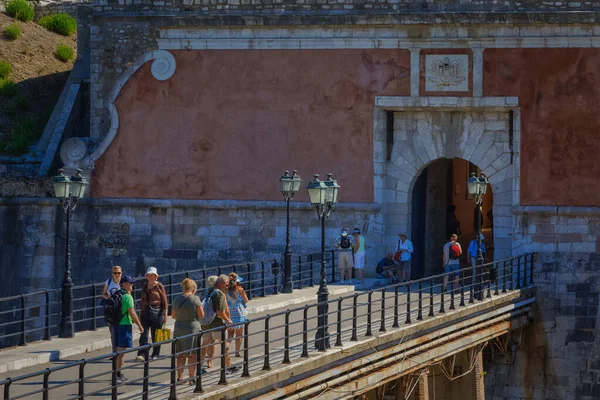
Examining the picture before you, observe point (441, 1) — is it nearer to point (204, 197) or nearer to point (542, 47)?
point (542, 47)

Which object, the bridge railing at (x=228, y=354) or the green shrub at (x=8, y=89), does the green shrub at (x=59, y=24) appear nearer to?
the green shrub at (x=8, y=89)

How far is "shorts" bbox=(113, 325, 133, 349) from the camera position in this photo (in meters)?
17.0

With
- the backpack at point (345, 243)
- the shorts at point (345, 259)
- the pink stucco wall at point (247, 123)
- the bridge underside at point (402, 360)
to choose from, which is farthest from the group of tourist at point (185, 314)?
the pink stucco wall at point (247, 123)

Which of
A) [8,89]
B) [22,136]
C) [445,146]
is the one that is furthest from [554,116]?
[8,89]

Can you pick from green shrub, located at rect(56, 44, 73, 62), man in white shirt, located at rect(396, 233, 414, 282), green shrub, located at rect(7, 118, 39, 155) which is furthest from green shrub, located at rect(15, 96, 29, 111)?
man in white shirt, located at rect(396, 233, 414, 282)

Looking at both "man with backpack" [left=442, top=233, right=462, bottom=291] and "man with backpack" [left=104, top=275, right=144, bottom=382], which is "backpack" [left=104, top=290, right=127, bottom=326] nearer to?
"man with backpack" [left=104, top=275, right=144, bottom=382]

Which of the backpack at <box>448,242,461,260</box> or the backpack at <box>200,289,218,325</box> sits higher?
the backpack at <box>448,242,461,260</box>

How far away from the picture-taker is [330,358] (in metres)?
17.8

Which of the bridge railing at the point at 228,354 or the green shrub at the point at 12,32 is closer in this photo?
the bridge railing at the point at 228,354

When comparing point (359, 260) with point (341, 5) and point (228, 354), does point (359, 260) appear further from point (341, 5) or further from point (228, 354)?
point (228, 354)

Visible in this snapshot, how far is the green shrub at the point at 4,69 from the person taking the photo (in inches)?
1341

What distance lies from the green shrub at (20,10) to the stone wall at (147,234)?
9280mm

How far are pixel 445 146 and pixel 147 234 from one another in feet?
20.2

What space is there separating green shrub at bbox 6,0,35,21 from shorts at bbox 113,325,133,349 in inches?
845
